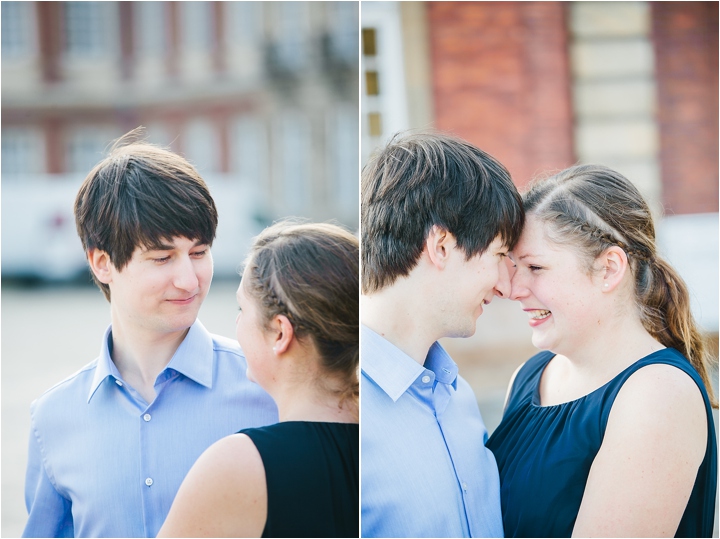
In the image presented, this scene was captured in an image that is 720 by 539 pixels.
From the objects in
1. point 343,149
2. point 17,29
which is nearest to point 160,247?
point 343,149

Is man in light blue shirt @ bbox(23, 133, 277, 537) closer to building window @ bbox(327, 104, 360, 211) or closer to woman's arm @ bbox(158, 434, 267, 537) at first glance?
woman's arm @ bbox(158, 434, 267, 537)

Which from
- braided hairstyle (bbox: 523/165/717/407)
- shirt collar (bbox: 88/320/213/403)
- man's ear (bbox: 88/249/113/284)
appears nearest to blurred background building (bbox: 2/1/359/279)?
man's ear (bbox: 88/249/113/284)

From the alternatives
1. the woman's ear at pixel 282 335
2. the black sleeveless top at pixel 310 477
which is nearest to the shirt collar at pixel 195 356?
the woman's ear at pixel 282 335

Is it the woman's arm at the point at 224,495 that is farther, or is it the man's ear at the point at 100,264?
the man's ear at the point at 100,264

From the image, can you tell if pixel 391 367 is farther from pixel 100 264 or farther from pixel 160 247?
pixel 100 264

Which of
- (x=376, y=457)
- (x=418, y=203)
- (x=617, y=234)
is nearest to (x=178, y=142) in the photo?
(x=418, y=203)

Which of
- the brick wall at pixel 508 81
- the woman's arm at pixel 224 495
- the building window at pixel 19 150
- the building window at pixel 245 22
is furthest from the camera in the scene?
the brick wall at pixel 508 81

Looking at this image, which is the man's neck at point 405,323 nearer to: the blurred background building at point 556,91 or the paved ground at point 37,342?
the paved ground at point 37,342

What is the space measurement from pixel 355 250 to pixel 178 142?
63cm

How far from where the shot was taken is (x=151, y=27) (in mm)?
2424

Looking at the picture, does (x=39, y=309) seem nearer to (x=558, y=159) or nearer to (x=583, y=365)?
(x=583, y=365)

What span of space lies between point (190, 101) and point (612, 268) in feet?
4.59

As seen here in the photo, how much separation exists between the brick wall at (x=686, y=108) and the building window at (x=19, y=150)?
250cm

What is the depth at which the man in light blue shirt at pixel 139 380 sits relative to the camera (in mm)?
2092
